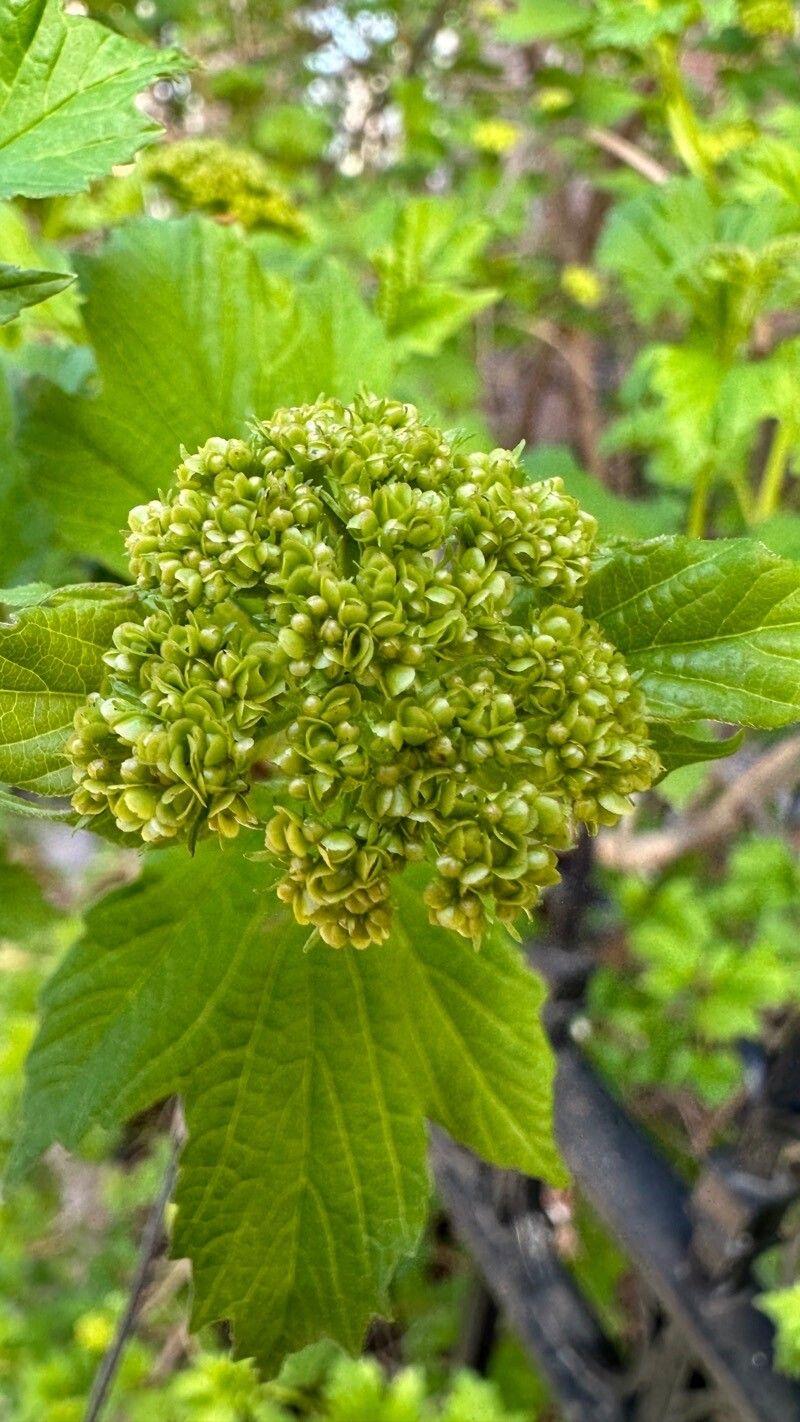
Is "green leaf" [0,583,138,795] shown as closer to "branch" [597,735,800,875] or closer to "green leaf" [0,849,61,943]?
"green leaf" [0,849,61,943]

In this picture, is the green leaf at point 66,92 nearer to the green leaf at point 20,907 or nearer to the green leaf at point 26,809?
the green leaf at point 26,809

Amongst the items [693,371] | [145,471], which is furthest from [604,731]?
[693,371]

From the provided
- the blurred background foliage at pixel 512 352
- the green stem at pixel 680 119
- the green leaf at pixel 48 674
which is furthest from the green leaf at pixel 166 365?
the green stem at pixel 680 119

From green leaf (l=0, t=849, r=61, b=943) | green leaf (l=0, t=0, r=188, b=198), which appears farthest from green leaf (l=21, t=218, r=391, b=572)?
green leaf (l=0, t=849, r=61, b=943)

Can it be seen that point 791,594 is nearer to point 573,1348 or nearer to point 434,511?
point 434,511

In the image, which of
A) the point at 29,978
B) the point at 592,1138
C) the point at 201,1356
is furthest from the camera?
the point at 29,978
